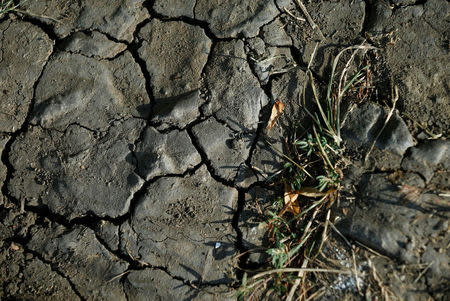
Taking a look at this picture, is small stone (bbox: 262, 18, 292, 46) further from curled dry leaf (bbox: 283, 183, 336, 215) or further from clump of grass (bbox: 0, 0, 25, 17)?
clump of grass (bbox: 0, 0, 25, 17)

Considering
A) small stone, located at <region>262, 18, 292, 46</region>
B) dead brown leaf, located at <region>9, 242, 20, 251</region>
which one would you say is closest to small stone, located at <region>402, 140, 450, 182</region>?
small stone, located at <region>262, 18, 292, 46</region>

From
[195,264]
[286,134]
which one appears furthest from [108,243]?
[286,134]

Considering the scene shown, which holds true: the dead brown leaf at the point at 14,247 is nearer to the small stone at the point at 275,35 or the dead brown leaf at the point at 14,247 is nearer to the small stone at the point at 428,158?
the small stone at the point at 275,35

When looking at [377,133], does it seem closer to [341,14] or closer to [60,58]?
[341,14]

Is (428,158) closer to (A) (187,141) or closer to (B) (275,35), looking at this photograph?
(B) (275,35)

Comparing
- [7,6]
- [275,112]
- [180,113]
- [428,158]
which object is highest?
[7,6]

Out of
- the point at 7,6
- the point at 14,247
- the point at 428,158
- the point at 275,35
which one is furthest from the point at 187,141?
the point at 7,6

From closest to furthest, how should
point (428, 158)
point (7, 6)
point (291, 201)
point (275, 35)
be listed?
point (428, 158) < point (291, 201) < point (275, 35) < point (7, 6)
